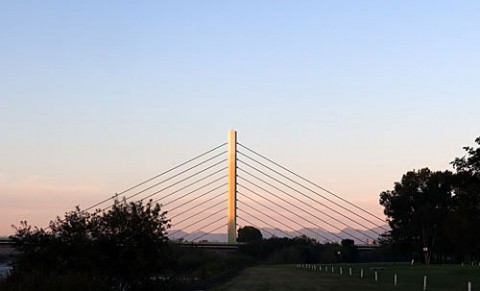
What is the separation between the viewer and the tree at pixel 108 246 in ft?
84.4

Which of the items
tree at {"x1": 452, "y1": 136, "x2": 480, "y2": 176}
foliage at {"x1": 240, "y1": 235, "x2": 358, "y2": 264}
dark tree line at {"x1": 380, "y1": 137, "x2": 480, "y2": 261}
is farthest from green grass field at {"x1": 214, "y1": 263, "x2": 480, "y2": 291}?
foliage at {"x1": 240, "y1": 235, "x2": 358, "y2": 264}

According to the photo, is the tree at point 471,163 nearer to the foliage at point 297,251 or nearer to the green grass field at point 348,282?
the green grass field at point 348,282

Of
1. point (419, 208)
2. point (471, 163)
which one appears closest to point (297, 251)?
point (419, 208)

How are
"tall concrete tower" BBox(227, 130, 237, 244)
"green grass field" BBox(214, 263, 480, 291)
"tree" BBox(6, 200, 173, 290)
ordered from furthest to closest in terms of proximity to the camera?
"tall concrete tower" BBox(227, 130, 237, 244) → "green grass field" BBox(214, 263, 480, 291) → "tree" BBox(6, 200, 173, 290)

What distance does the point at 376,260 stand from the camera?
16088 centimetres

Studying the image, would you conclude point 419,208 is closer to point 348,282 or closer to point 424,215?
point 424,215

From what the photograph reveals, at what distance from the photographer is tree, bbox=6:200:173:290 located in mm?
25734

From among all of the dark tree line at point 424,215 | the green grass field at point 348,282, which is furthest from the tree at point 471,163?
the dark tree line at point 424,215

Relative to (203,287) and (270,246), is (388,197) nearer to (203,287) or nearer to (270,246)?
(270,246)

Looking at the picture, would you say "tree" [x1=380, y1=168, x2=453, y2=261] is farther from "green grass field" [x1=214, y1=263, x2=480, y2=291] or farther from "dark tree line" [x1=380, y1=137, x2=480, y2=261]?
"green grass field" [x1=214, y1=263, x2=480, y2=291]

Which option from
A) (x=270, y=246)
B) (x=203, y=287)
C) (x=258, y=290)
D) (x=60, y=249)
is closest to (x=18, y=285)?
(x=60, y=249)

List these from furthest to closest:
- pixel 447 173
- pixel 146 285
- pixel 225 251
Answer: pixel 447 173, pixel 225 251, pixel 146 285

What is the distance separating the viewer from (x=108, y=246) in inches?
1031

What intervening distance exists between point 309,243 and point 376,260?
13.5m
